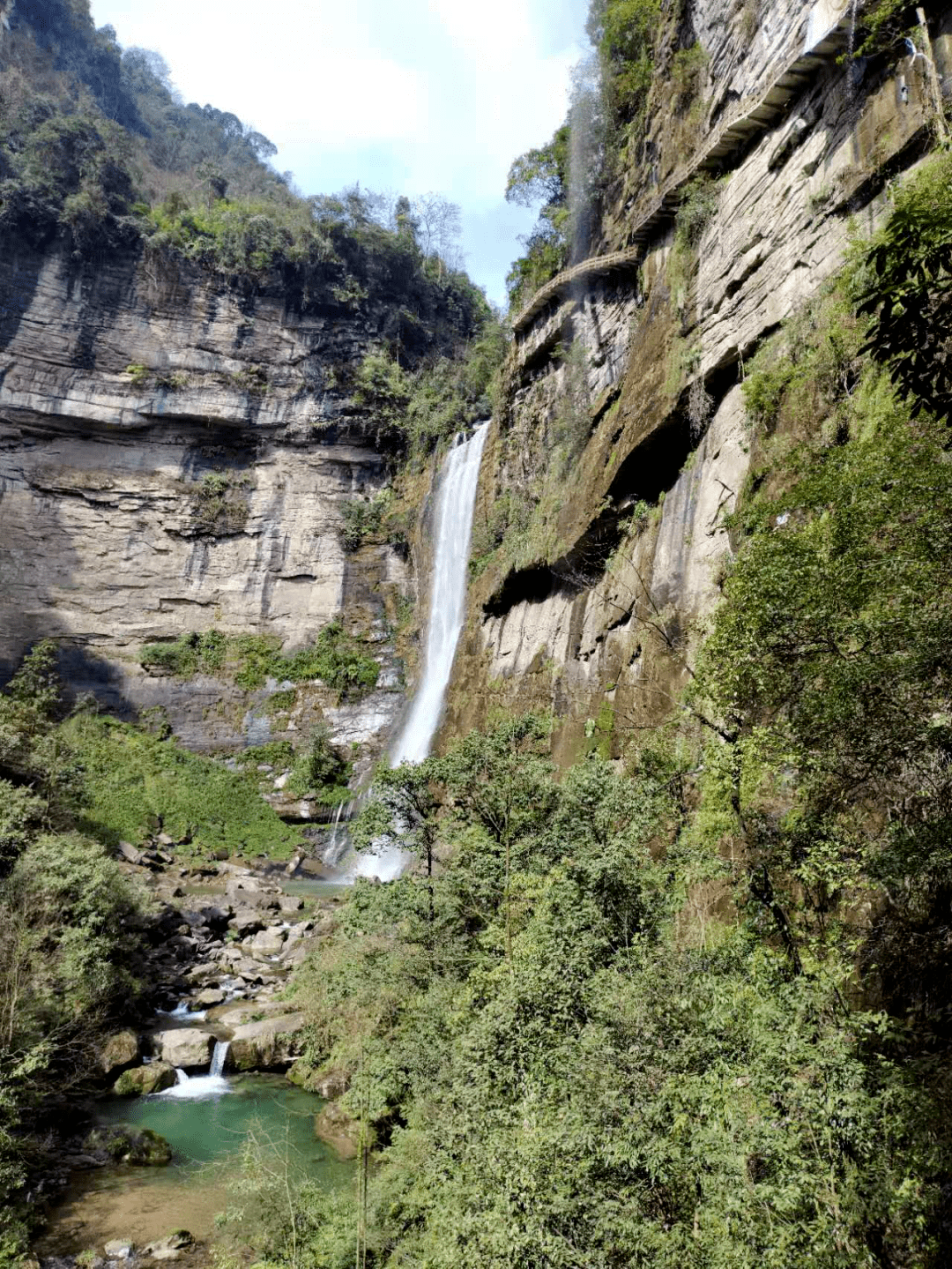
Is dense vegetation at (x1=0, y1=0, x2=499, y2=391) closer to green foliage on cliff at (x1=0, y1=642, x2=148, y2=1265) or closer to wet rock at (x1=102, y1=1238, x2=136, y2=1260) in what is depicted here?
green foliage on cliff at (x1=0, y1=642, x2=148, y2=1265)

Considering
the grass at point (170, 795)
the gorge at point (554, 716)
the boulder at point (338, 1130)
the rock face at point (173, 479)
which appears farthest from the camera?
the rock face at point (173, 479)

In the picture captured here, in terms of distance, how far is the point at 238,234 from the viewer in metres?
32.1

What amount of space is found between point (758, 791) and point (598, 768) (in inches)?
100

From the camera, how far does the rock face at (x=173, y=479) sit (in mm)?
28547

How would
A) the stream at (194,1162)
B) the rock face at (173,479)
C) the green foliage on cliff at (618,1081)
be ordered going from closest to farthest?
the green foliage on cliff at (618,1081), the stream at (194,1162), the rock face at (173,479)

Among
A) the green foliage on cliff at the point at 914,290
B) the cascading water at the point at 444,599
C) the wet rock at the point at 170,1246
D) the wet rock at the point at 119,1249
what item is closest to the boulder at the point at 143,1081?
the wet rock at the point at 119,1249

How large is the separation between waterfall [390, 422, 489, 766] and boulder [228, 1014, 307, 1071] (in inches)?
434

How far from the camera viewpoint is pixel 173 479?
102ft

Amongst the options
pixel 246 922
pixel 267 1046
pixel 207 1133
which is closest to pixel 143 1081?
pixel 207 1133

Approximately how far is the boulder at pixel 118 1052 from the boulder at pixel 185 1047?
14.7 inches

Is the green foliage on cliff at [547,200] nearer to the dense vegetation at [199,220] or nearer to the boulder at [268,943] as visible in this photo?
the dense vegetation at [199,220]

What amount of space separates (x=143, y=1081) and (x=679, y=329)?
14.6m

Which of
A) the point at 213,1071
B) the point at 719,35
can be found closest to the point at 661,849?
the point at 213,1071

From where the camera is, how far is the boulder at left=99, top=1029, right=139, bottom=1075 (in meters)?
10.4
